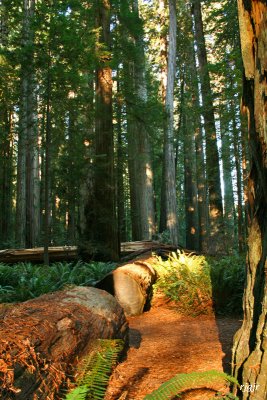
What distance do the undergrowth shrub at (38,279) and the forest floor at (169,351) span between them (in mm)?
1690

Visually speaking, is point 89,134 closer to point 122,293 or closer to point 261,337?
point 122,293

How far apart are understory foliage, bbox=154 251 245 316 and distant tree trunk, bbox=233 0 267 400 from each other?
149 inches

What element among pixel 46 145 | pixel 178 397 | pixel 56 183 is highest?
pixel 46 145

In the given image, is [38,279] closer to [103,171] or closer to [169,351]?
[169,351]

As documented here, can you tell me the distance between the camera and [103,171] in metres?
10.5

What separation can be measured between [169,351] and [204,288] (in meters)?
2.63

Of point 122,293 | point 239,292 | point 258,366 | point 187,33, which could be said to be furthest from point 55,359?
point 187,33

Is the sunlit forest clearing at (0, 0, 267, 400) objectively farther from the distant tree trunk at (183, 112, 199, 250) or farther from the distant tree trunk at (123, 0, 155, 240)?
the distant tree trunk at (183, 112, 199, 250)

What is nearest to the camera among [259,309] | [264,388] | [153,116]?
[264,388]

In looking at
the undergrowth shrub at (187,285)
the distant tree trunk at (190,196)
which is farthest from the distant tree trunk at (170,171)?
the undergrowth shrub at (187,285)

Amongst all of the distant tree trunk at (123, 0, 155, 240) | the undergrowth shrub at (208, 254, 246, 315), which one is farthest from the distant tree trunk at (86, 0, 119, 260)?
the distant tree trunk at (123, 0, 155, 240)

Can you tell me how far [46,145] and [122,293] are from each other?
15.1 feet

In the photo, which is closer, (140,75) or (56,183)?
(56,183)

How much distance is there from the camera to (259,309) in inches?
102
